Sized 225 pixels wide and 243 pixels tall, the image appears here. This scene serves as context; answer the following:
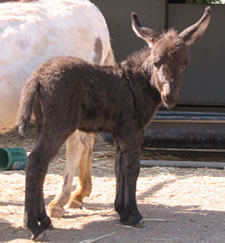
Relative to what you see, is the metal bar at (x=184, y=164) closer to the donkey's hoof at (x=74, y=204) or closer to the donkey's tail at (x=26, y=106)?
the donkey's hoof at (x=74, y=204)

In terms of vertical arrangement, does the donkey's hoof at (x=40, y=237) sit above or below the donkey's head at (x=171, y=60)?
below

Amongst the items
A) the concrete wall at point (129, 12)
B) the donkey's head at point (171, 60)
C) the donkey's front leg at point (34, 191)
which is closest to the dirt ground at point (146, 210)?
the donkey's front leg at point (34, 191)

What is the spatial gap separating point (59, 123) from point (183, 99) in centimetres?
770

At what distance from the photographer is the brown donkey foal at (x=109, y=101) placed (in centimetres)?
365

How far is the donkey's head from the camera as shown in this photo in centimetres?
378

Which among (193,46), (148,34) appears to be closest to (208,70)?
(193,46)

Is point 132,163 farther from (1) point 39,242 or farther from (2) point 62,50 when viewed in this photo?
(2) point 62,50

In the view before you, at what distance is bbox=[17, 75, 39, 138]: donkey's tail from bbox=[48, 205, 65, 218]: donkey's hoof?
104 centimetres

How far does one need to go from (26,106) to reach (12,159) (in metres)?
3.03

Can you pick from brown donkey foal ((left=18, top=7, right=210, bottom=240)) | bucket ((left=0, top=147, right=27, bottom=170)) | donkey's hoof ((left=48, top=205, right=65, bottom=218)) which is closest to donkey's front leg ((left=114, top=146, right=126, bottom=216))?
brown donkey foal ((left=18, top=7, right=210, bottom=240))

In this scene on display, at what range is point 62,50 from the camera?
183 inches

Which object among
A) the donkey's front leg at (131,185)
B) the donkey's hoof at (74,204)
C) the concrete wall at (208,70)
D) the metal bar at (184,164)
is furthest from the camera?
the concrete wall at (208,70)

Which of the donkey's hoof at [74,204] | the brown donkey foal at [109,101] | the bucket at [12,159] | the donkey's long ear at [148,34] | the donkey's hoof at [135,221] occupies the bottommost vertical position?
the bucket at [12,159]

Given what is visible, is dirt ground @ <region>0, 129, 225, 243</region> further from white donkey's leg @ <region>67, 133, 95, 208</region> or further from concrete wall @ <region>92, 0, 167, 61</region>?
concrete wall @ <region>92, 0, 167, 61</region>
